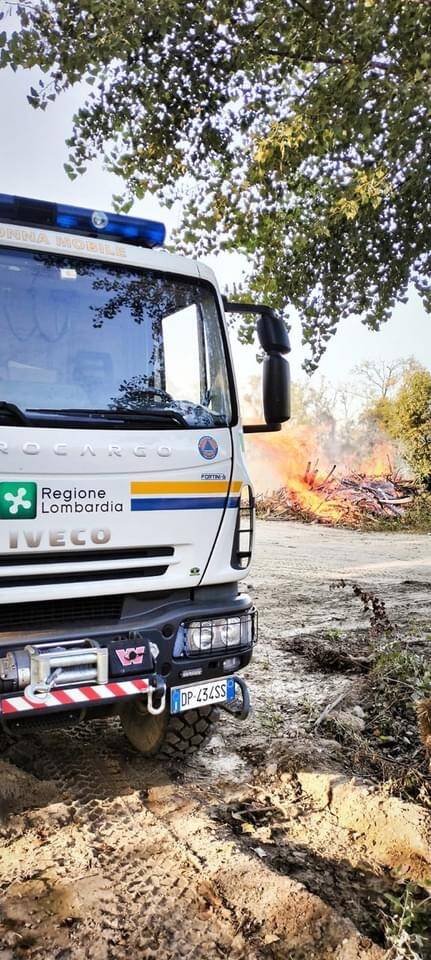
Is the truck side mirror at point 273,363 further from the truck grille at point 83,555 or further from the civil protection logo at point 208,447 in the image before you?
the truck grille at point 83,555

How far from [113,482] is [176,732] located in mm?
1734

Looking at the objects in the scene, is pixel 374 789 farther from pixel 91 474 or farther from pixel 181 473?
pixel 91 474

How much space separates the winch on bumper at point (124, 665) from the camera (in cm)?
320

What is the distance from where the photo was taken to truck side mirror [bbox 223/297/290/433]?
13.8 ft

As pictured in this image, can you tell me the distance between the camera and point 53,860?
10.4ft

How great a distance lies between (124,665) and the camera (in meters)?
3.46

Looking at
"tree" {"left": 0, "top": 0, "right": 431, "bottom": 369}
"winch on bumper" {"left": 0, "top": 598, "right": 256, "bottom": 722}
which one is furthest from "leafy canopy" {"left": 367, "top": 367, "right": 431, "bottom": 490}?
"winch on bumper" {"left": 0, "top": 598, "right": 256, "bottom": 722}

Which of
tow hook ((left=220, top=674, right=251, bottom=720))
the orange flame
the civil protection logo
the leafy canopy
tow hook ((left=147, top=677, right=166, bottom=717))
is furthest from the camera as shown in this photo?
the orange flame

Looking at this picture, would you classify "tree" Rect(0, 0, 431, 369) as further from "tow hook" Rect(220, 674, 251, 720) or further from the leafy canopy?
the leafy canopy

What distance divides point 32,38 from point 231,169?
2717mm

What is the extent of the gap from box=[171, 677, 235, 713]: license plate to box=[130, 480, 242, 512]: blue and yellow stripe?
0.94 meters

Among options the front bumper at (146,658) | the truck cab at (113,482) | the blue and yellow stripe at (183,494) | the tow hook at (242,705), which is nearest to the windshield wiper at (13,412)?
the truck cab at (113,482)

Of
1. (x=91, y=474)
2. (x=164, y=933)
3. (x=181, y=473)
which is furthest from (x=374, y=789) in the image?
(x=91, y=474)

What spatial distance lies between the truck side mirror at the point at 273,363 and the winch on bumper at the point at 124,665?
1.23 m
